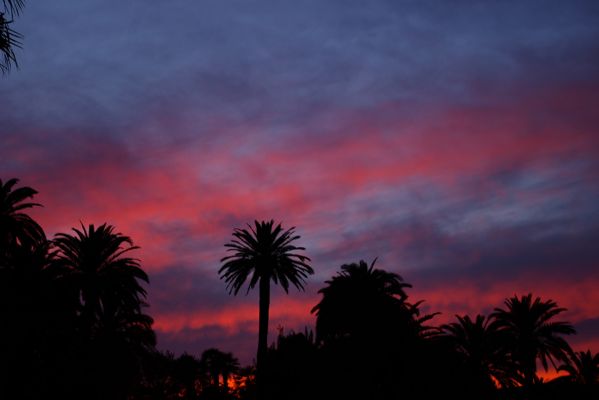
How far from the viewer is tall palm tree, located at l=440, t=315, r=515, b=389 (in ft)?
186

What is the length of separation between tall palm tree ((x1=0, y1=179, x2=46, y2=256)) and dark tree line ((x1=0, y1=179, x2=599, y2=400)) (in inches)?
2.7

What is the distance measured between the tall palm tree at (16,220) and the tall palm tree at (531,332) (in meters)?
44.6

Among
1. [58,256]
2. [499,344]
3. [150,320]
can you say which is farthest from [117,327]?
[499,344]

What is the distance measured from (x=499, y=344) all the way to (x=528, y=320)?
495 centimetres

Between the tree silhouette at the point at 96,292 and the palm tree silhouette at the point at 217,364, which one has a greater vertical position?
the palm tree silhouette at the point at 217,364

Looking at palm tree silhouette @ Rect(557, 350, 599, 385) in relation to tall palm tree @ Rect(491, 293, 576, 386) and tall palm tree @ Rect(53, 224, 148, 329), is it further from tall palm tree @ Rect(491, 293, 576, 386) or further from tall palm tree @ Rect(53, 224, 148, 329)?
tall palm tree @ Rect(53, 224, 148, 329)

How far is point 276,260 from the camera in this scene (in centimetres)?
6156

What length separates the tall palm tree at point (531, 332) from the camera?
64.4m

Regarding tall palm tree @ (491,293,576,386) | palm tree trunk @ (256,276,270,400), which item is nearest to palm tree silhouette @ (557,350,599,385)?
tall palm tree @ (491,293,576,386)

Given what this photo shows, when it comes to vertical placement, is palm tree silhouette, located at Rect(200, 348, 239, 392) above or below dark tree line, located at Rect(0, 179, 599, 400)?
above

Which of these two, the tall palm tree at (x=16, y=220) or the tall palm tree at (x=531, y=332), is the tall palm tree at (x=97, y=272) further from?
the tall palm tree at (x=531, y=332)

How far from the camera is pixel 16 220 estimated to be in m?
43.5

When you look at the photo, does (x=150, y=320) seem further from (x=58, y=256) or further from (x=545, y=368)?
(x=545, y=368)

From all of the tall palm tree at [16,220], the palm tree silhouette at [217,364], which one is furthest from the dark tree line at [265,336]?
the palm tree silhouette at [217,364]
